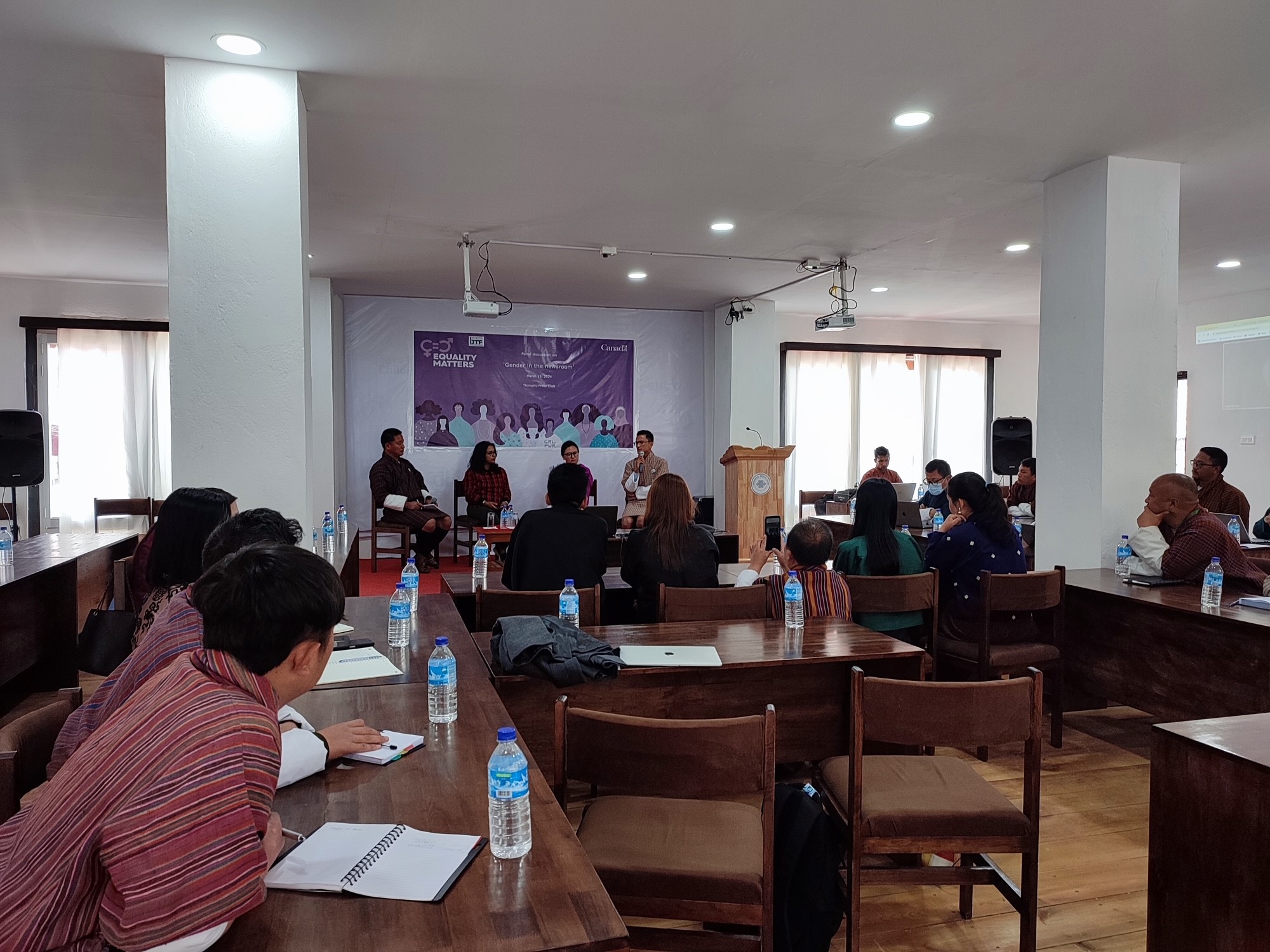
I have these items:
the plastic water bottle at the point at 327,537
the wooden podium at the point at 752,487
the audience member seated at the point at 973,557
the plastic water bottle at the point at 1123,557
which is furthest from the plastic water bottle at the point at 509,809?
the wooden podium at the point at 752,487

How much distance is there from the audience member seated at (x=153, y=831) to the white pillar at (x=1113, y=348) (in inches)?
177

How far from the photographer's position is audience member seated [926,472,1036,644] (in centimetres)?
376

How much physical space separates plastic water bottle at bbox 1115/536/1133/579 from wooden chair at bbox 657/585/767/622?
215cm

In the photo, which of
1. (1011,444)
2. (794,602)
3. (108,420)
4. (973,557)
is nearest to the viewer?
(794,602)

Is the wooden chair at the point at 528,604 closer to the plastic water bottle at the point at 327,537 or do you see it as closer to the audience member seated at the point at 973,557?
the plastic water bottle at the point at 327,537

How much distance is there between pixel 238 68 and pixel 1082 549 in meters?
4.67

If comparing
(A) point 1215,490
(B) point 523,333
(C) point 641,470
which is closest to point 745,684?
(A) point 1215,490

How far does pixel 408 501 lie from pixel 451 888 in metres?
7.34

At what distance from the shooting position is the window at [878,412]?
10.3 metres

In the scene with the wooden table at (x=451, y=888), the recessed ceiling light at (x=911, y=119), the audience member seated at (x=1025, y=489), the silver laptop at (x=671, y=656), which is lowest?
the silver laptop at (x=671, y=656)

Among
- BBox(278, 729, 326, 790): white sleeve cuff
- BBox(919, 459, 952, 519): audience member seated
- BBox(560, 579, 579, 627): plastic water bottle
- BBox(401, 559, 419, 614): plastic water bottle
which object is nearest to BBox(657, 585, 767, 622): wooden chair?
BBox(560, 579, 579, 627): plastic water bottle

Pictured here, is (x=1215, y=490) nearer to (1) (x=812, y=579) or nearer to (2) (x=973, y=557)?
(2) (x=973, y=557)

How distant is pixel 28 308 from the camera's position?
25.8 ft

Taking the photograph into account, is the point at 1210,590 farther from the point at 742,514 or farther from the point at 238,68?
the point at 742,514
